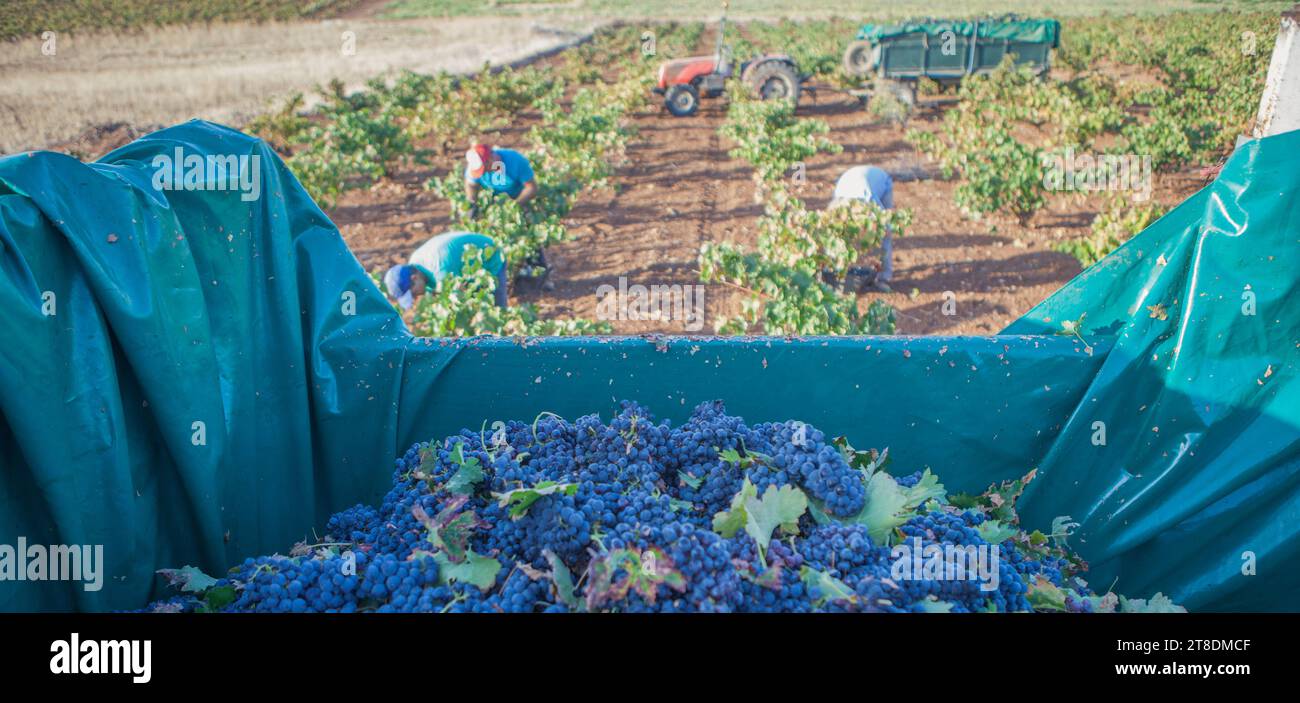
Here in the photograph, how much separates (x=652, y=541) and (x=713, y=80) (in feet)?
61.9

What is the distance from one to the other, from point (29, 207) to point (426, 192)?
37.7 feet

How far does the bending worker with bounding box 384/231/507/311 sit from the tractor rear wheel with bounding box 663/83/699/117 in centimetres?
1329

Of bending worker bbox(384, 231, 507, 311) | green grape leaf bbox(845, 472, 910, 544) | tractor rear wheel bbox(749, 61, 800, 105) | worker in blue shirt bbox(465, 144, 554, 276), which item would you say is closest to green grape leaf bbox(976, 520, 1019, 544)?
green grape leaf bbox(845, 472, 910, 544)

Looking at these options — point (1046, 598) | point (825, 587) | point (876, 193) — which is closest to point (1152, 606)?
point (1046, 598)

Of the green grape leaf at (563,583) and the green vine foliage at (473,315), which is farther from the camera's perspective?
the green vine foliage at (473,315)

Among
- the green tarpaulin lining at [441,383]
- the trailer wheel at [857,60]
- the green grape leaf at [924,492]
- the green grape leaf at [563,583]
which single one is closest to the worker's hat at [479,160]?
the green tarpaulin lining at [441,383]

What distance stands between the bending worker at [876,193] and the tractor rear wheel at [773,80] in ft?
36.0

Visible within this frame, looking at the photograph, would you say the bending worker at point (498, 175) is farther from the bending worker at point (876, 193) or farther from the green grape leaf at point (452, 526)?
the green grape leaf at point (452, 526)

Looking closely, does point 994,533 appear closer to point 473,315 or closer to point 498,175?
point 473,315

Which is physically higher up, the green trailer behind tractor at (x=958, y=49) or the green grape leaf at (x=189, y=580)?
the green trailer behind tractor at (x=958, y=49)

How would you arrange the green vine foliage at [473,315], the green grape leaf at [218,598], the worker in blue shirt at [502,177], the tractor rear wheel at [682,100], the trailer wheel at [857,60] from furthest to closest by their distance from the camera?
1. the trailer wheel at [857,60]
2. the tractor rear wheel at [682,100]
3. the worker in blue shirt at [502,177]
4. the green vine foliage at [473,315]
5. the green grape leaf at [218,598]

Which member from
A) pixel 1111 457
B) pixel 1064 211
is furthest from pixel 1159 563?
pixel 1064 211

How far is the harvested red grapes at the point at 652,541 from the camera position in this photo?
1954 mm

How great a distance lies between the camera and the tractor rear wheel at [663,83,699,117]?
19.2m
